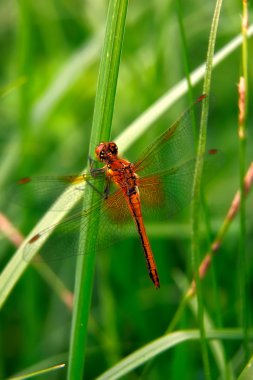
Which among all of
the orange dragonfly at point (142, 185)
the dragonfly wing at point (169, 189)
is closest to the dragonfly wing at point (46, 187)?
the orange dragonfly at point (142, 185)

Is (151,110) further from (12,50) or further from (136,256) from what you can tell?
(12,50)

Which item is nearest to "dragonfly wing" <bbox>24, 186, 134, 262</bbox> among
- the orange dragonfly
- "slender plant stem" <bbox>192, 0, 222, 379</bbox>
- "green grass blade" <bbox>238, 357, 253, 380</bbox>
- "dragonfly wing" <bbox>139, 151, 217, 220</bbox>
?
the orange dragonfly

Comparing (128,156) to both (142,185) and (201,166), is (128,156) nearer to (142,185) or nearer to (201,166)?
(142,185)

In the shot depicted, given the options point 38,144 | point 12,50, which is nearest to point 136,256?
point 38,144

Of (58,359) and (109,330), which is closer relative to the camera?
(58,359)

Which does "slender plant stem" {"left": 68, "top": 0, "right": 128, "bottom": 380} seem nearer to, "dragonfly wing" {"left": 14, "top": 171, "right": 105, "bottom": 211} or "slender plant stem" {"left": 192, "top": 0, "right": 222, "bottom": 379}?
"slender plant stem" {"left": 192, "top": 0, "right": 222, "bottom": 379}

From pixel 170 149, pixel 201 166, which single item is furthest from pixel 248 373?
pixel 170 149
